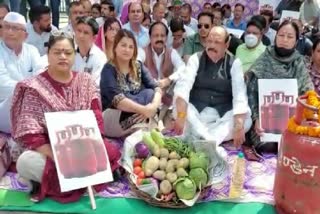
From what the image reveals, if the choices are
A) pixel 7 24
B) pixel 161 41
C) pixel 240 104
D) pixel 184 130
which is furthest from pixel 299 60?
pixel 7 24

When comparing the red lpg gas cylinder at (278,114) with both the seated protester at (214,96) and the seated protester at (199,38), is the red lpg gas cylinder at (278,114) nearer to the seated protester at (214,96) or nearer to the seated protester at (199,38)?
the seated protester at (214,96)

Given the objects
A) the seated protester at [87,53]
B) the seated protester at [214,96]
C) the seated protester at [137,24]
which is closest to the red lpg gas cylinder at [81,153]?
the seated protester at [214,96]

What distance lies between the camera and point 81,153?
318 centimetres

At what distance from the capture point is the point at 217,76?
4066 mm

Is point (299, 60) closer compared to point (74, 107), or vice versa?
point (74, 107)

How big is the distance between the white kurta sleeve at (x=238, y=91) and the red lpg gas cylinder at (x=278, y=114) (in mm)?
223

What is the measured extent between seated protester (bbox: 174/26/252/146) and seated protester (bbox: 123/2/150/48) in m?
1.91

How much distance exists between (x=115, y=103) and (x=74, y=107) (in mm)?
571

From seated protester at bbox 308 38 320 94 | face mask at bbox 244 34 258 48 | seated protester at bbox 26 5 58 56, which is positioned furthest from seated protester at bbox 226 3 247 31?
seated protester at bbox 308 38 320 94

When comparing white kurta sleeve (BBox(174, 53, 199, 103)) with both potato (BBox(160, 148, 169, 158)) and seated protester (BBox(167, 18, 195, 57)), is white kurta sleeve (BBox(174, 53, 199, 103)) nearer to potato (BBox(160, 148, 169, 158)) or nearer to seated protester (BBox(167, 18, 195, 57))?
potato (BBox(160, 148, 169, 158))

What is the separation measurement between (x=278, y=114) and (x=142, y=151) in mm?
1269

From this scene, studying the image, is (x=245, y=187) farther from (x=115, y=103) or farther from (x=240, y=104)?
(x=115, y=103)

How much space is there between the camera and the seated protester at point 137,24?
595cm

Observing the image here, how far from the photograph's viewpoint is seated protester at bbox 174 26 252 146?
12.8 ft
